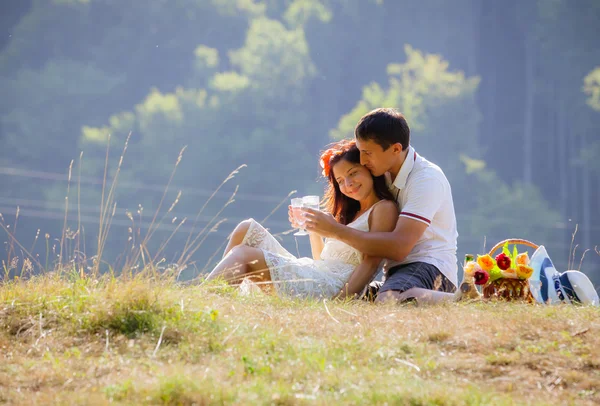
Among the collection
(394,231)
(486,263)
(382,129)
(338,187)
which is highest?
(382,129)

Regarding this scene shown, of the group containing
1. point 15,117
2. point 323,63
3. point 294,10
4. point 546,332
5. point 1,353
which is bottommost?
point 1,353

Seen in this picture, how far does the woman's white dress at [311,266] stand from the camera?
4355 millimetres

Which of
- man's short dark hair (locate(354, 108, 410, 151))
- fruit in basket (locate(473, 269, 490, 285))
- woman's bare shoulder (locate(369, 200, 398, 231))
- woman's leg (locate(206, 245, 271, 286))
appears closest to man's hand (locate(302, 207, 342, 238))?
woman's bare shoulder (locate(369, 200, 398, 231))

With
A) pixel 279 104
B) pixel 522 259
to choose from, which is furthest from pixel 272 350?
pixel 279 104

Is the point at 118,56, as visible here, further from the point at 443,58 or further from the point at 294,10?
the point at 443,58

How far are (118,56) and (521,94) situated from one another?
27.1 metres

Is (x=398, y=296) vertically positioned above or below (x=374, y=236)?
below

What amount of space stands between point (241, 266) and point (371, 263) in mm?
729

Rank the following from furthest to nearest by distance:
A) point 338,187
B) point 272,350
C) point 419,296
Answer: point 338,187
point 419,296
point 272,350

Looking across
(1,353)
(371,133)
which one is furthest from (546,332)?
(1,353)

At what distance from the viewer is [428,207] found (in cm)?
429

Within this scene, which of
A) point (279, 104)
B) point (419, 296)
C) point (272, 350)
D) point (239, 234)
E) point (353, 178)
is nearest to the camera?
point (272, 350)

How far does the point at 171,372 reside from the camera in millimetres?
2730

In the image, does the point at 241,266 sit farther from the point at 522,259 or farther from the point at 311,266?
the point at 522,259
